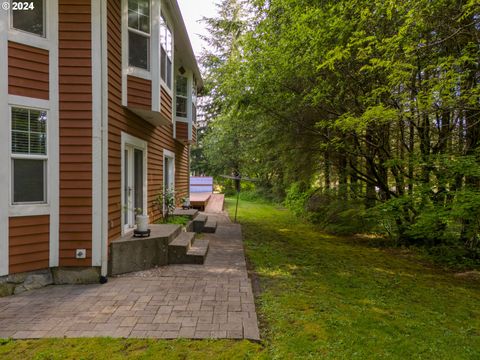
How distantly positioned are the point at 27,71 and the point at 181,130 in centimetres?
558

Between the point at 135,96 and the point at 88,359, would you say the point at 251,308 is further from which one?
the point at 135,96

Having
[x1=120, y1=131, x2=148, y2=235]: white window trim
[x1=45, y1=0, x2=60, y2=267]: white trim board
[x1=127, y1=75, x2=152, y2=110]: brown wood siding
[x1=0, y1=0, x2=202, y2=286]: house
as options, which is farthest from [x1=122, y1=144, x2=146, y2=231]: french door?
[x1=45, y1=0, x2=60, y2=267]: white trim board

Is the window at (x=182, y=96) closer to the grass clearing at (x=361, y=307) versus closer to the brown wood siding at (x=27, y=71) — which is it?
the grass clearing at (x=361, y=307)

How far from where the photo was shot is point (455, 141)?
282 inches

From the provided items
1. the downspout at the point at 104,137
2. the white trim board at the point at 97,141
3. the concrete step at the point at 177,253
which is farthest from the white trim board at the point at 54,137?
the concrete step at the point at 177,253

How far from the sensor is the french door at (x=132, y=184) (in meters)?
5.70

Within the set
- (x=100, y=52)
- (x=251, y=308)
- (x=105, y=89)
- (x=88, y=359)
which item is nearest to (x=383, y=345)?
(x=251, y=308)

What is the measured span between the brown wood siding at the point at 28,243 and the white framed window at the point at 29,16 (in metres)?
2.58

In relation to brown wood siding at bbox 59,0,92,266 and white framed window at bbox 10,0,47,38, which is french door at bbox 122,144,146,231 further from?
white framed window at bbox 10,0,47,38

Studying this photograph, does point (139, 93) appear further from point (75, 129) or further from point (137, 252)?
point (137, 252)

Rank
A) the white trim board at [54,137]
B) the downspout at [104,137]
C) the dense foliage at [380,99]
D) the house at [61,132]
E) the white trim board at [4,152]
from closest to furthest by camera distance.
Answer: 1. the white trim board at [4,152]
2. the house at [61,132]
3. the white trim board at [54,137]
4. the downspout at [104,137]
5. the dense foliage at [380,99]

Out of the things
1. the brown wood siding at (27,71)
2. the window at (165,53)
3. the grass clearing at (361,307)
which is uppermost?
the window at (165,53)

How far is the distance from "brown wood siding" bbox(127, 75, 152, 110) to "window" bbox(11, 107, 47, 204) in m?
1.43

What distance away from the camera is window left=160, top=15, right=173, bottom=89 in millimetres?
6301
